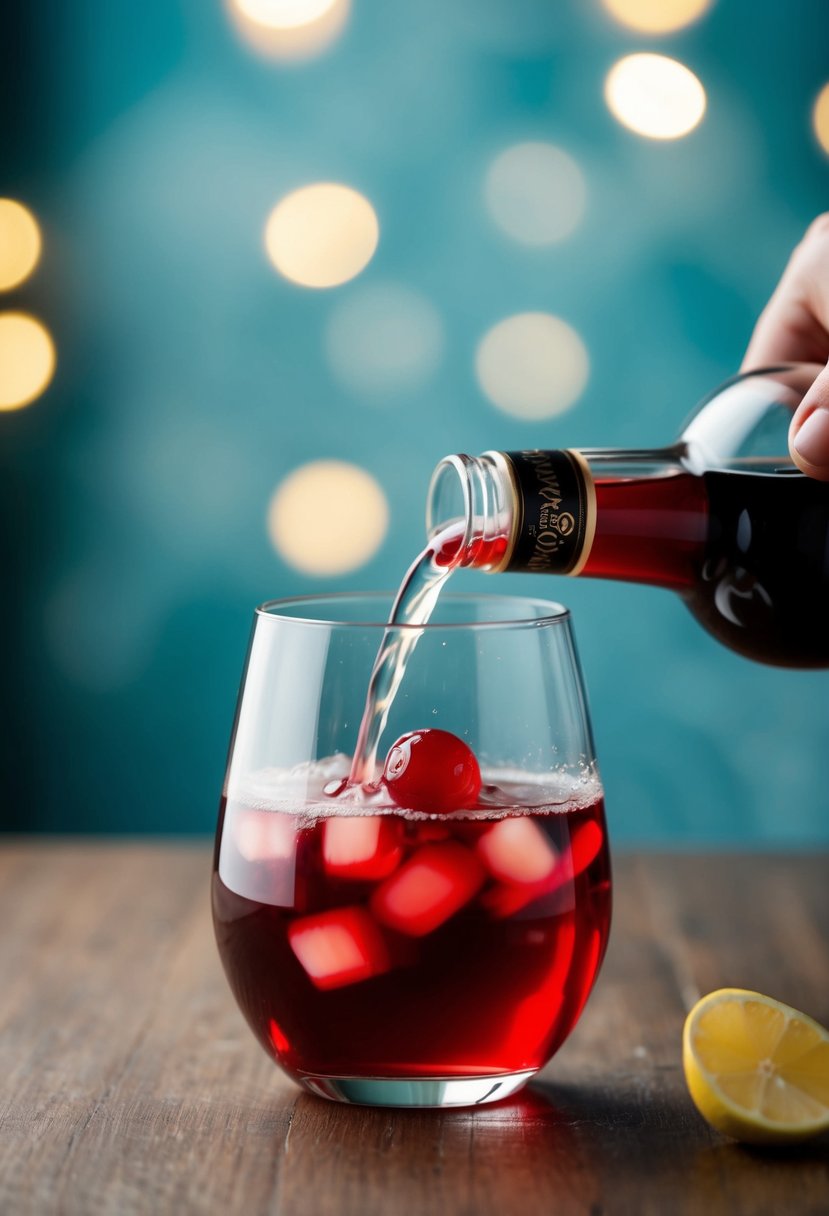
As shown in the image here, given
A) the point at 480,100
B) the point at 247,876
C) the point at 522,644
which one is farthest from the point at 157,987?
the point at 480,100

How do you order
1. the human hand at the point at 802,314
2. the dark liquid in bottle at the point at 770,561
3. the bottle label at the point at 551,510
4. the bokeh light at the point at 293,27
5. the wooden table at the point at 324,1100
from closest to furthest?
the wooden table at the point at 324,1100 → the bottle label at the point at 551,510 → the dark liquid in bottle at the point at 770,561 → the human hand at the point at 802,314 → the bokeh light at the point at 293,27

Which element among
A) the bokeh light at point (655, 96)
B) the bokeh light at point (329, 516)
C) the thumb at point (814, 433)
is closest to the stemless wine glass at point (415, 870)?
the thumb at point (814, 433)

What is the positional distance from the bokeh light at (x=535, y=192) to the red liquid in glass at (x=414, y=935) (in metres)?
1.77

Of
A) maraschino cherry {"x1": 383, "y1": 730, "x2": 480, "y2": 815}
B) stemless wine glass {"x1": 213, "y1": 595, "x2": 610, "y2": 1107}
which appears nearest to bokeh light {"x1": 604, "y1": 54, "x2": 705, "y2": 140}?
stemless wine glass {"x1": 213, "y1": 595, "x2": 610, "y2": 1107}

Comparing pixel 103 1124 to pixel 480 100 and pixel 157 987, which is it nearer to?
pixel 157 987

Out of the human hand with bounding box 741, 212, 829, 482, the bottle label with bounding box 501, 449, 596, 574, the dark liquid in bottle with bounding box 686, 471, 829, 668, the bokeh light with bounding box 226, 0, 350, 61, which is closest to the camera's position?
the bottle label with bounding box 501, 449, 596, 574

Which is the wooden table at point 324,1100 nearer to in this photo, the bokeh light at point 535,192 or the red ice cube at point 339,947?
the red ice cube at point 339,947

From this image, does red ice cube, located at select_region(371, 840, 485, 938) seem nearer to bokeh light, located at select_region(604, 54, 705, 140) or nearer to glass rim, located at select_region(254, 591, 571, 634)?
glass rim, located at select_region(254, 591, 571, 634)

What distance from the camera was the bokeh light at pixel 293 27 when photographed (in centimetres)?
245

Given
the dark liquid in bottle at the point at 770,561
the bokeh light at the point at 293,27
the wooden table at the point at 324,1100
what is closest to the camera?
the wooden table at the point at 324,1100

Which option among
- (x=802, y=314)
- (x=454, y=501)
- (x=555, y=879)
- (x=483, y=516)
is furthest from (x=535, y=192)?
(x=555, y=879)

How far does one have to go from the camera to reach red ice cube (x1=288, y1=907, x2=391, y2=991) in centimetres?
87

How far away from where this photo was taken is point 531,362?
2.50 meters

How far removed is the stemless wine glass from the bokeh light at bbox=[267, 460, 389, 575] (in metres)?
1.57
